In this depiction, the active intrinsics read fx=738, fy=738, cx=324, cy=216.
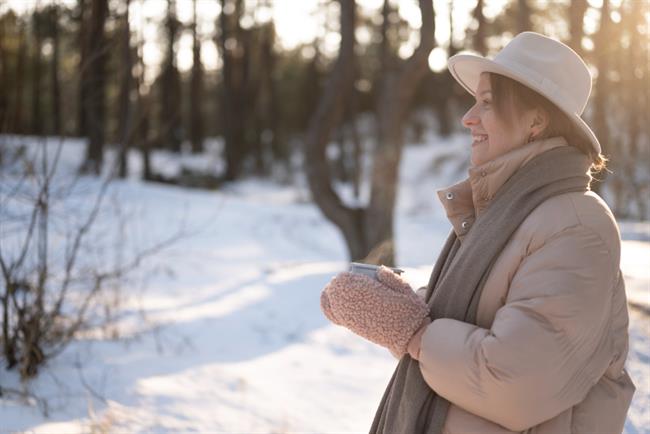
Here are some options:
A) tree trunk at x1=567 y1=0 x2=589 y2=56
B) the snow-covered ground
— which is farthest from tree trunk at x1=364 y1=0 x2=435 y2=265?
tree trunk at x1=567 y1=0 x2=589 y2=56

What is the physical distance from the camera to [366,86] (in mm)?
39438

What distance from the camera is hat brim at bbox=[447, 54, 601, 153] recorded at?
189 centimetres

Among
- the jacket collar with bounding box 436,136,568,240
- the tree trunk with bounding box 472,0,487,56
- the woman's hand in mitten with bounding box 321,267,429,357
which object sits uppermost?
the tree trunk with bounding box 472,0,487,56

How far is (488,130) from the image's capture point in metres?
2.01

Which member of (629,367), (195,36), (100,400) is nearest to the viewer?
(629,367)

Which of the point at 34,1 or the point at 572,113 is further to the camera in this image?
the point at 34,1

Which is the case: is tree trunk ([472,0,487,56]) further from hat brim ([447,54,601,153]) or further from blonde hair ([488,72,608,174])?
blonde hair ([488,72,608,174])

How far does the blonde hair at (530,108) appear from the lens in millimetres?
1951

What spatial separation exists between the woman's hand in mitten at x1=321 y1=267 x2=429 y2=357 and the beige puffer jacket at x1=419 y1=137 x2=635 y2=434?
2.6 inches

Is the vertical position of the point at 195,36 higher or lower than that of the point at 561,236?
higher

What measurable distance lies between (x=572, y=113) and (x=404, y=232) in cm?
1431

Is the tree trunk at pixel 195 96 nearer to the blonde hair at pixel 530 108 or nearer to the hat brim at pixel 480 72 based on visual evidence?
the hat brim at pixel 480 72

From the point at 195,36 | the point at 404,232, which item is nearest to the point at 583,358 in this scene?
the point at 404,232

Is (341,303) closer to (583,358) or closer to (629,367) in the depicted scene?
(583,358)
